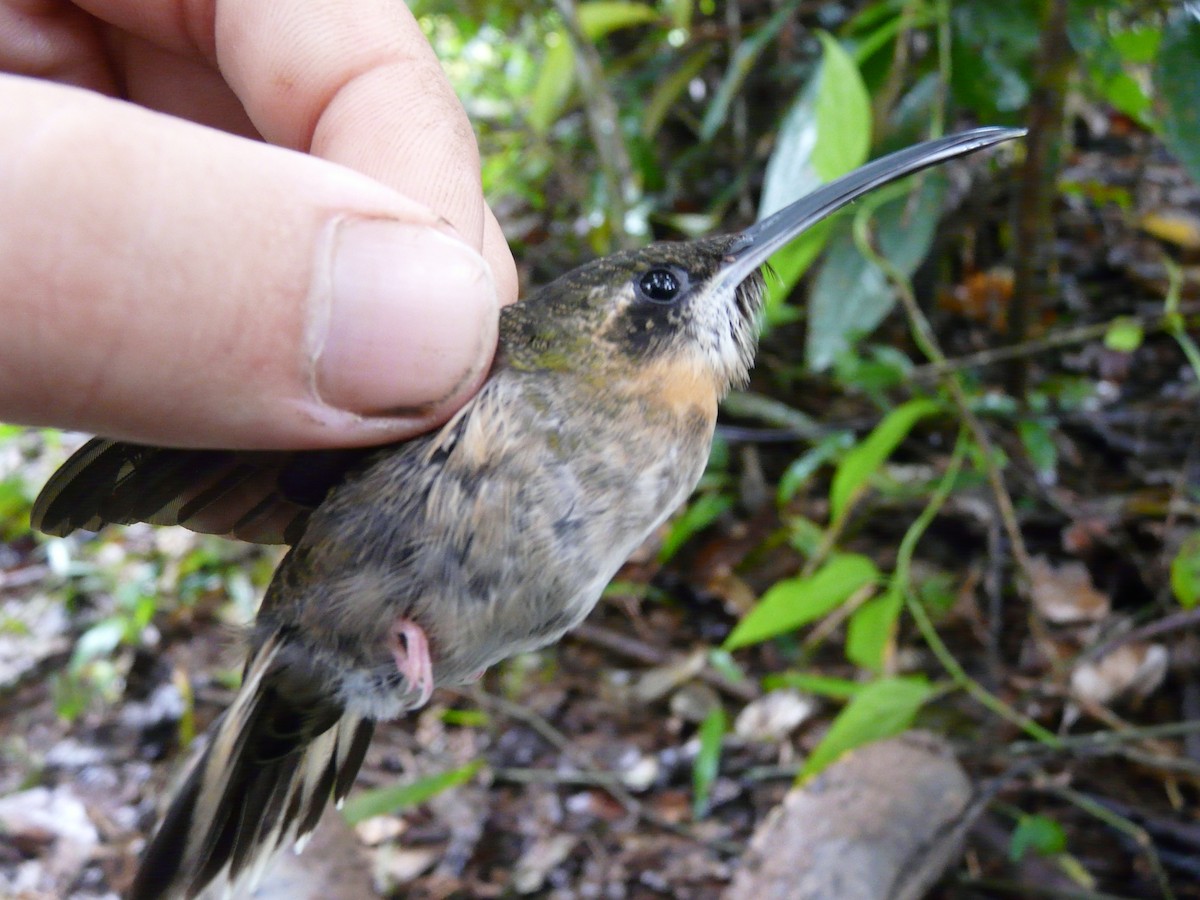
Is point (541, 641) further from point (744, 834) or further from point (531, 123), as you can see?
point (531, 123)

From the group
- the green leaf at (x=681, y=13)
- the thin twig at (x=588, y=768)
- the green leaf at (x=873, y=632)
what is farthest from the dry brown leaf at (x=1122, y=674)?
the green leaf at (x=681, y=13)


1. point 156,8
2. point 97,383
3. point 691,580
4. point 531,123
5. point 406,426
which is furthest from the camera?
point 531,123

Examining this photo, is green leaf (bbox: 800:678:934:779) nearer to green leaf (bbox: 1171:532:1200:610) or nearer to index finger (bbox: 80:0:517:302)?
green leaf (bbox: 1171:532:1200:610)

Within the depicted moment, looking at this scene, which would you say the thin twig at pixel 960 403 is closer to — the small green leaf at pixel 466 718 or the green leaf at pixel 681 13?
the green leaf at pixel 681 13

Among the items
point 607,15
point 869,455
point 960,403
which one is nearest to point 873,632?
point 869,455

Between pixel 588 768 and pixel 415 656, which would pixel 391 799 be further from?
pixel 415 656

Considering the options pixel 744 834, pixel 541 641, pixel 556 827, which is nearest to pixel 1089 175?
pixel 744 834

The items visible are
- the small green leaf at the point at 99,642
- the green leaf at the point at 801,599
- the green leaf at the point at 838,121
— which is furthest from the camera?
the small green leaf at the point at 99,642
